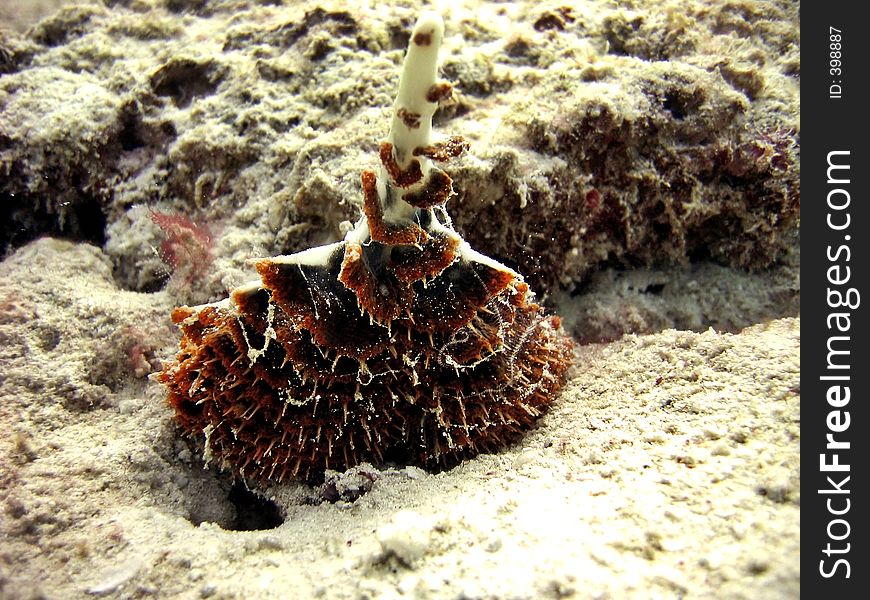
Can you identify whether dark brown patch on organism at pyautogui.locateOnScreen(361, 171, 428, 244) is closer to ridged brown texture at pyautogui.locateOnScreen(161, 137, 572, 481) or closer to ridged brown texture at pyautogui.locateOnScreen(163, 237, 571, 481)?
ridged brown texture at pyautogui.locateOnScreen(161, 137, 572, 481)

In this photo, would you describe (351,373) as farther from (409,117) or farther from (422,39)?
(422,39)

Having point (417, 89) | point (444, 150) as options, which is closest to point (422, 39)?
point (417, 89)

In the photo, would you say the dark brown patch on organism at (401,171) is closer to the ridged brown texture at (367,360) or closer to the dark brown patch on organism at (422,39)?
the ridged brown texture at (367,360)

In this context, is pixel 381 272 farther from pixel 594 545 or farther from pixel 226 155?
pixel 226 155

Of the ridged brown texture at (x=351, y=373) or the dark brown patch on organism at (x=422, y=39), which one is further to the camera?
the ridged brown texture at (x=351, y=373)

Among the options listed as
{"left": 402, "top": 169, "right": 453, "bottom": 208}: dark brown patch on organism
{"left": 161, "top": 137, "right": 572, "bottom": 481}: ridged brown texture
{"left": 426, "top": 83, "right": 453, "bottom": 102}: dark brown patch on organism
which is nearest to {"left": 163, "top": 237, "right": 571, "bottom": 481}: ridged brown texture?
{"left": 161, "top": 137, "right": 572, "bottom": 481}: ridged brown texture

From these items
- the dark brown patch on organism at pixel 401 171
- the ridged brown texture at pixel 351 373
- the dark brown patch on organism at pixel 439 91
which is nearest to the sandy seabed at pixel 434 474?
the ridged brown texture at pixel 351 373
